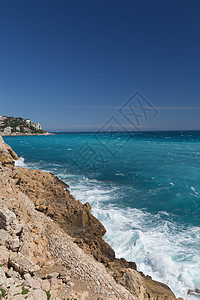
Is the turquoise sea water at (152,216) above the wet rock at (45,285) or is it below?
below

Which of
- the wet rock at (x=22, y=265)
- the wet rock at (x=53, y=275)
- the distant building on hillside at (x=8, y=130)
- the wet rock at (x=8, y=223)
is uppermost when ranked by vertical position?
the distant building on hillside at (x=8, y=130)

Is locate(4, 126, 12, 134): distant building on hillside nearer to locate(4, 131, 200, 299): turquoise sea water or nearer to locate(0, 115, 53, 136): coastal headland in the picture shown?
locate(0, 115, 53, 136): coastal headland

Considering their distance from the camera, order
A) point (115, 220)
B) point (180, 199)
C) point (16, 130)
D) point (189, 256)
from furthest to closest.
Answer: point (16, 130)
point (180, 199)
point (115, 220)
point (189, 256)

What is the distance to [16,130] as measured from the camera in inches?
6452

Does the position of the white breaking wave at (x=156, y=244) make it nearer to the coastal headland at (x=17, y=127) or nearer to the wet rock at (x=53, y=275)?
the wet rock at (x=53, y=275)

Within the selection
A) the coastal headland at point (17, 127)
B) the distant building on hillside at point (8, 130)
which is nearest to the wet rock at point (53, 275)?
the coastal headland at point (17, 127)

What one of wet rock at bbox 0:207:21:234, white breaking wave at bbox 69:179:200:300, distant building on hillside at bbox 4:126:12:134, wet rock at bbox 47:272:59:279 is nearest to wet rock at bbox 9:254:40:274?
wet rock at bbox 47:272:59:279

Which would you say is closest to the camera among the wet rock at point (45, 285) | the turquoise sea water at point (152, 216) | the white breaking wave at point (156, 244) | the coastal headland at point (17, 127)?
the wet rock at point (45, 285)

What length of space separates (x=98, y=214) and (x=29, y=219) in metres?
8.81

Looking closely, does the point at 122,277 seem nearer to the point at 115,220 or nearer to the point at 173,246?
the point at 173,246

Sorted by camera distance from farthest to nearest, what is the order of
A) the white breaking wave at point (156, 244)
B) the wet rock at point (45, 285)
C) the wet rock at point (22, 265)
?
the white breaking wave at point (156, 244)
the wet rock at point (22, 265)
the wet rock at point (45, 285)

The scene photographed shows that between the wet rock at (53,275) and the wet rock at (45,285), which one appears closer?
the wet rock at (45,285)

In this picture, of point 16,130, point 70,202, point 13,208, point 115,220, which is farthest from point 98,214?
point 16,130

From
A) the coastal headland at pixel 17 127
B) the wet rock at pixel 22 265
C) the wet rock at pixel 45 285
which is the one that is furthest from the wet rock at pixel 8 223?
the coastal headland at pixel 17 127
